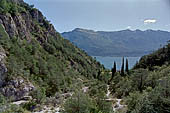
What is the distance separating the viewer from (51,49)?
6066 centimetres

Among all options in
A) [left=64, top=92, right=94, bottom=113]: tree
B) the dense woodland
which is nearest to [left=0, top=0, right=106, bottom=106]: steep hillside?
the dense woodland

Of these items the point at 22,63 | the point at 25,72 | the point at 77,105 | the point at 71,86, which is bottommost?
the point at 71,86

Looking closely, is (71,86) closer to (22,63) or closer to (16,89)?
(22,63)

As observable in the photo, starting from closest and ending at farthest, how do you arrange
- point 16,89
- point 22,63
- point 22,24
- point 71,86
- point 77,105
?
point 77,105
point 16,89
point 22,63
point 71,86
point 22,24

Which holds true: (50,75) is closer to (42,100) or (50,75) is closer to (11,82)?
(11,82)

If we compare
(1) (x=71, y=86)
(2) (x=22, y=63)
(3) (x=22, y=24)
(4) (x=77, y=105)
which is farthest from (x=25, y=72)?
(4) (x=77, y=105)

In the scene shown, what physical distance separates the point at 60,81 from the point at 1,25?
22.6 m

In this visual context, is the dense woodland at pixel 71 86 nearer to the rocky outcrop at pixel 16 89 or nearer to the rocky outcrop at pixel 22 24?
the rocky outcrop at pixel 16 89

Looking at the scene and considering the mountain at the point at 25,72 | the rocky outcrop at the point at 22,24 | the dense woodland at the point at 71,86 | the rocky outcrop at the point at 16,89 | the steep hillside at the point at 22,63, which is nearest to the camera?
the dense woodland at the point at 71,86

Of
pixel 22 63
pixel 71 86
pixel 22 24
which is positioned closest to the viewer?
pixel 22 63

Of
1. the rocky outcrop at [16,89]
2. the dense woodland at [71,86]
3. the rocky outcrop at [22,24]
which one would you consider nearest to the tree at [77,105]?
the dense woodland at [71,86]

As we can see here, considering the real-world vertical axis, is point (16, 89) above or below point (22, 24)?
below

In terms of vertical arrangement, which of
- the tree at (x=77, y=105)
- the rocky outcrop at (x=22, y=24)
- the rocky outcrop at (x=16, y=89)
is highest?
the rocky outcrop at (x=22, y=24)

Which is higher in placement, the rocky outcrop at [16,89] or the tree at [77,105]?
the tree at [77,105]
